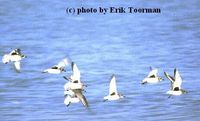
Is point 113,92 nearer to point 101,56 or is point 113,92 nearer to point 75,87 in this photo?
point 75,87

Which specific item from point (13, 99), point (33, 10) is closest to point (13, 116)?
point (13, 99)

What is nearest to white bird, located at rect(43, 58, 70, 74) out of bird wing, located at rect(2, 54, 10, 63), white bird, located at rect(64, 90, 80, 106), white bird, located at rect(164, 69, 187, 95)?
white bird, located at rect(64, 90, 80, 106)

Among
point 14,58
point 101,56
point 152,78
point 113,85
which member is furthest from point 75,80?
point 101,56

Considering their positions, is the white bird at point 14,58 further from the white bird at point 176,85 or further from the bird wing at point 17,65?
the white bird at point 176,85

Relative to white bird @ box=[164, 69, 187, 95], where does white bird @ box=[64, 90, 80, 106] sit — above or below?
below

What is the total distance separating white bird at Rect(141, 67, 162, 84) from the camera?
758 centimetres

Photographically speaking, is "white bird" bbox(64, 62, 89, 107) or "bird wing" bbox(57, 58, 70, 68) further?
"bird wing" bbox(57, 58, 70, 68)

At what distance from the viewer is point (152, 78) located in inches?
314

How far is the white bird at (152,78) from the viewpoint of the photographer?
24.9ft

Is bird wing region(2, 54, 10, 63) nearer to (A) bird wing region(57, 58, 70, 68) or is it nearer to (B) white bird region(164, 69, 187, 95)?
(A) bird wing region(57, 58, 70, 68)

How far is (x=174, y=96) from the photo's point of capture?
7492 millimetres

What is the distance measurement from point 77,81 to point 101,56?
158cm

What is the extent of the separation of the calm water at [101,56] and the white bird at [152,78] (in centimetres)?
8

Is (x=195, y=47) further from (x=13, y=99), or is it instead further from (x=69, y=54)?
(x=13, y=99)
